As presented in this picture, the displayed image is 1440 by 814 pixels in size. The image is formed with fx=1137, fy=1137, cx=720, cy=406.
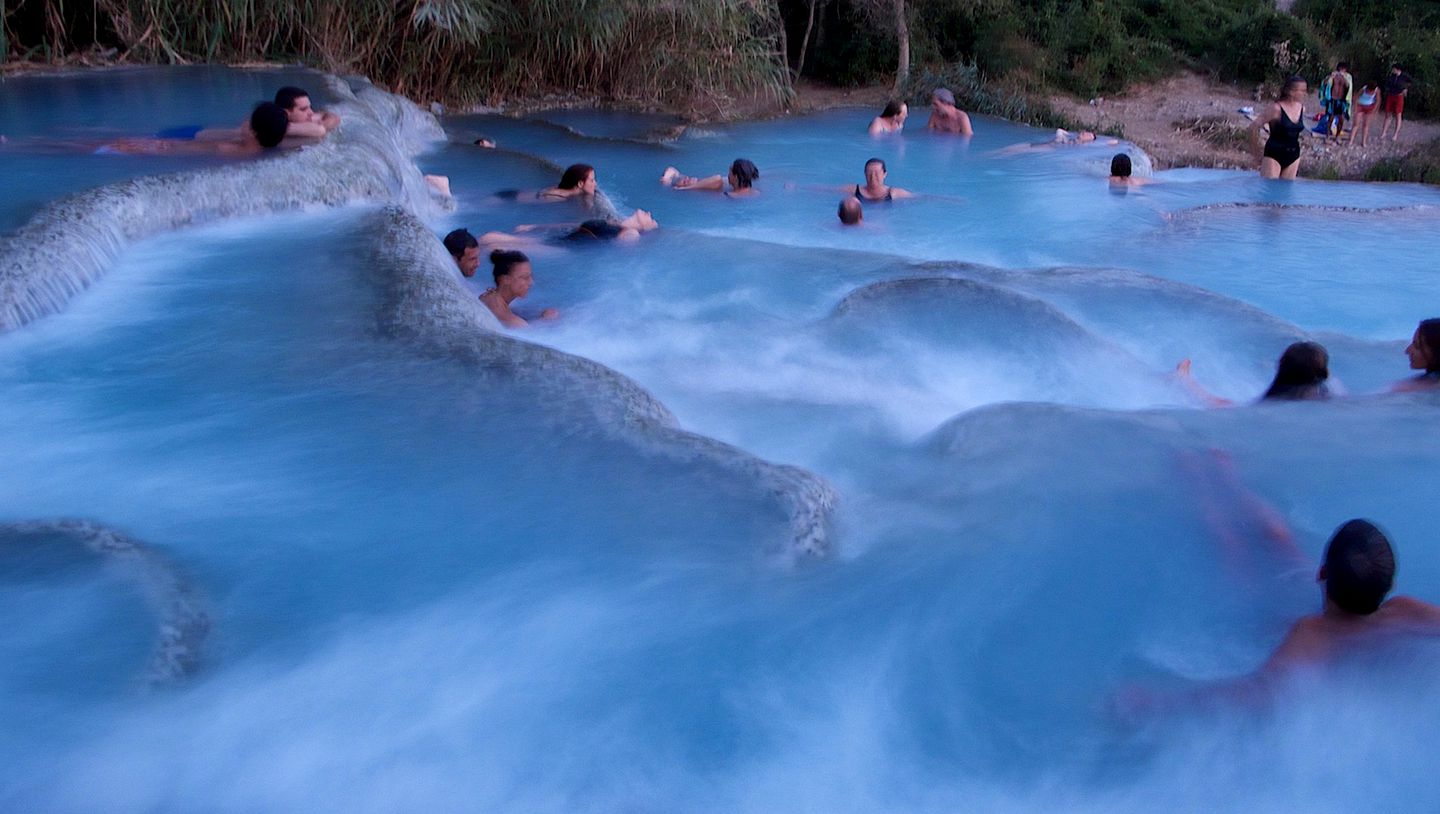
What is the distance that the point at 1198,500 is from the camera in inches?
148

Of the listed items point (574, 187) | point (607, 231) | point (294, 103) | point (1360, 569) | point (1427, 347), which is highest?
point (294, 103)

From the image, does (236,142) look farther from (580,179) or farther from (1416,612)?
(1416,612)

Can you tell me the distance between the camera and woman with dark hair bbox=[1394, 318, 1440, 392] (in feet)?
15.9

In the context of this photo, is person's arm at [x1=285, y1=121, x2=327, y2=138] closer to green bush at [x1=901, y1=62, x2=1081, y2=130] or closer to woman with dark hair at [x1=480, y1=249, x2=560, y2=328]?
woman with dark hair at [x1=480, y1=249, x2=560, y2=328]

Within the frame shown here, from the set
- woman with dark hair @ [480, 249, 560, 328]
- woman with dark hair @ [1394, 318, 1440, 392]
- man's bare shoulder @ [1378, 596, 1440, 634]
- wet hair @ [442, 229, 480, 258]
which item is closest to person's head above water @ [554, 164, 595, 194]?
wet hair @ [442, 229, 480, 258]

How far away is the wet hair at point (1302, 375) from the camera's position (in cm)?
485

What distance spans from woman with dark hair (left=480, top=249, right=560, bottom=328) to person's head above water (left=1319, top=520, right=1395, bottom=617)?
3.86m

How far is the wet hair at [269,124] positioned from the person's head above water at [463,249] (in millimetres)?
1271

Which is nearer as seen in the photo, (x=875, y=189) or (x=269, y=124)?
(x=269, y=124)

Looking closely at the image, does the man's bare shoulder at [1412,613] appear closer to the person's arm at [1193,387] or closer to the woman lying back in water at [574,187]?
the person's arm at [1193,387]

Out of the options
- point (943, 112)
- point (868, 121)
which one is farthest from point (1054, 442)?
point (868, 121)

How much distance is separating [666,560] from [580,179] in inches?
202

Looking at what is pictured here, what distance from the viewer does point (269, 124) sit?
6477 millimetres

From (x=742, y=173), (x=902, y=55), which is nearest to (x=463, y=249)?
(x=742, y=173)
